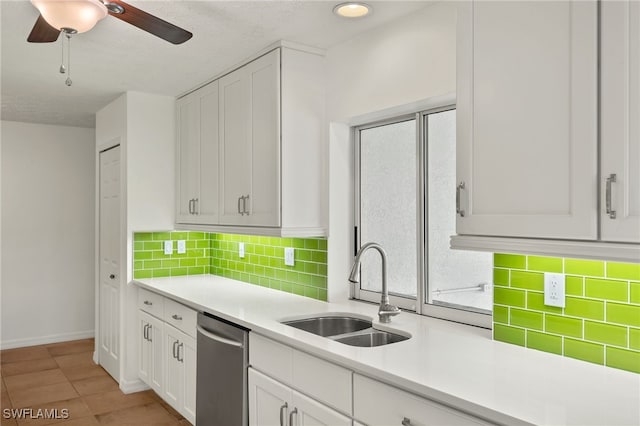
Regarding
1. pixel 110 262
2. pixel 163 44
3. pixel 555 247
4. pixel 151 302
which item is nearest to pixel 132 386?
pixel 151 302

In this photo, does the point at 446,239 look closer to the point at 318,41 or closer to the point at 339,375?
the point at 339,375

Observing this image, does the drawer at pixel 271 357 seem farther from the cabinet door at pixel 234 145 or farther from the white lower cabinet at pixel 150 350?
the white lower cabinet at pixel 150 350

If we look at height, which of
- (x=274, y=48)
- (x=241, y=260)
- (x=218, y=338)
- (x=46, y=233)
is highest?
(x=274, y=48)

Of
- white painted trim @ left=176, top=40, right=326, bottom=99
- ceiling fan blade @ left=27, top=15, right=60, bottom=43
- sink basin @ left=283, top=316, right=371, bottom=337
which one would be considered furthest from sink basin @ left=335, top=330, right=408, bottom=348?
ceiling fan blade @ left=27, top=15, right=60, bottom=43

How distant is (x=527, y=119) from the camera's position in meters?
1.56

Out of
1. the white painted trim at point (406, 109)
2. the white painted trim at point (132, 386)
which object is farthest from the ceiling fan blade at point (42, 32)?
the white painted trim at point (132, 386)

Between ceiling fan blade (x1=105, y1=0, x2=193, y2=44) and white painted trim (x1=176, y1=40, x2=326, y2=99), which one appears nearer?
ceiling fan blade (x1=105, y1=0, x2=193, y2=44)

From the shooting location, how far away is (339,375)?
74.1 inches

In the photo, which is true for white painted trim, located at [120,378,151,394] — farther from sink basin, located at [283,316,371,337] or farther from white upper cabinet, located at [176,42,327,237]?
sink basin, located at [283,316,371,337]

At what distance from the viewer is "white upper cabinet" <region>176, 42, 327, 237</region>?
285 centimetres

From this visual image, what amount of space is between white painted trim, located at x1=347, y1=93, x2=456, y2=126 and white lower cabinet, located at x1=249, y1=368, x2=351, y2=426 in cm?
145

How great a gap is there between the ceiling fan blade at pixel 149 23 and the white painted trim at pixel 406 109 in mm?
1076

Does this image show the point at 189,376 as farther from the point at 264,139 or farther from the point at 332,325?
the point at 264,139

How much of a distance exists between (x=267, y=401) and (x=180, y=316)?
1.14 meters
